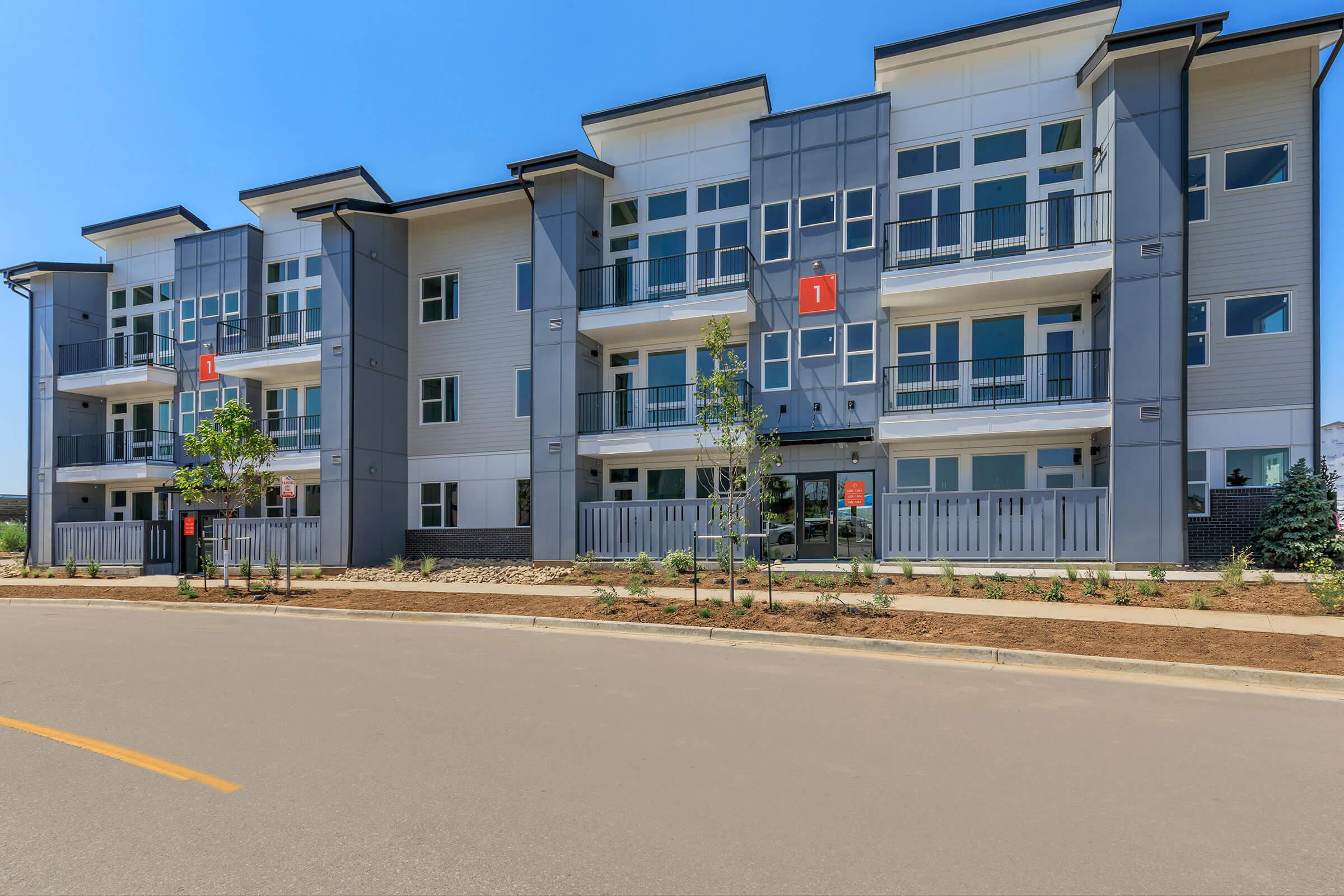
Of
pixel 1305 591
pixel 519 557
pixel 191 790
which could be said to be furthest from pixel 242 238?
pixel 1305 591

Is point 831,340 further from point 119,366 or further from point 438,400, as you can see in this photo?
point 119,366

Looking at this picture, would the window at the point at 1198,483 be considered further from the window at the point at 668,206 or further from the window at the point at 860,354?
the window at the point at 668,206

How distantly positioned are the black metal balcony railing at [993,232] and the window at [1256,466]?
5.99m

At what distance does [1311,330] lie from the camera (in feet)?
53.4

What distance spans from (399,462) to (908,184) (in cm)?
1718

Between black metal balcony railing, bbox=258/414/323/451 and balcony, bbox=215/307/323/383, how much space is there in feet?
4.90

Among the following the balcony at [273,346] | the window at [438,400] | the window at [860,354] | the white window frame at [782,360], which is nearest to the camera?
the window at [860,354]

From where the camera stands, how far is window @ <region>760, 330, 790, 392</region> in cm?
1947

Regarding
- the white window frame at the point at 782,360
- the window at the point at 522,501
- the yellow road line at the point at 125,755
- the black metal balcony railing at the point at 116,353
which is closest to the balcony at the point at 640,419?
the white window frame at the point at 782,360

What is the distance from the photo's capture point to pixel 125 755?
547 cm

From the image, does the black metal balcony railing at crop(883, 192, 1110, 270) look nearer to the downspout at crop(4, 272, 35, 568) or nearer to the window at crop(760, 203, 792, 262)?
the window at crop(760, 203, 792, 262)

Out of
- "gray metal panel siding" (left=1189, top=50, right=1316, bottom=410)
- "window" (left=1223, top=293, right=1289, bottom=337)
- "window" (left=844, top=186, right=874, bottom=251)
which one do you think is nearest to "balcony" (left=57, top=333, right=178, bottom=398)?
"window" (left=844, top=186, right=874, bottom=251)

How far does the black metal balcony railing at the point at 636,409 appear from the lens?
2027 centimetres

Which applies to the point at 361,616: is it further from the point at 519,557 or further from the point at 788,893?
the point at 788,893
